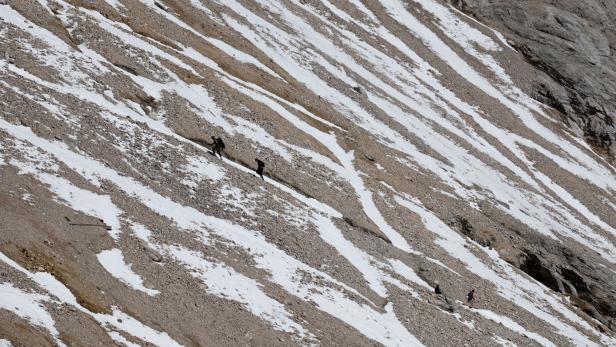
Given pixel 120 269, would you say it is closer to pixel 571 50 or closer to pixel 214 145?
pixel 214 145

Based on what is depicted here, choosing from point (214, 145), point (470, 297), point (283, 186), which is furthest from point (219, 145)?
point (470, 297)

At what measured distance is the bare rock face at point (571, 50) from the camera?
86688 millimetres

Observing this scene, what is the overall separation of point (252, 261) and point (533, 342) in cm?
1916

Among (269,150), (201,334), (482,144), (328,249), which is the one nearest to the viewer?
(201,334)

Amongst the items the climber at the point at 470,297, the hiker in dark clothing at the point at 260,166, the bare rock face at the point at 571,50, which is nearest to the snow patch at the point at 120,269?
the hiker in dark clothing at the point at 260,166

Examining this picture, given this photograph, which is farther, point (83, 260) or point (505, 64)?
point (505, 64)

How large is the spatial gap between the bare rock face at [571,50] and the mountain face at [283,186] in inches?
37.6

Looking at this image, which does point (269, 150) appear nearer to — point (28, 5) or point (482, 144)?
point (28, 5)

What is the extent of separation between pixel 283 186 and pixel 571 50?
5882 centimetres

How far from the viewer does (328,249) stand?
144 ft

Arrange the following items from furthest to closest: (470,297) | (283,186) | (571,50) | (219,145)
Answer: (571,50) < (283,186) < (470,297) < (219,145)

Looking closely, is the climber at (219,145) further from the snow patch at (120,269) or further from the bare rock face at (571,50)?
the bare rock face at (571,50)

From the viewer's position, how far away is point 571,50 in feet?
306

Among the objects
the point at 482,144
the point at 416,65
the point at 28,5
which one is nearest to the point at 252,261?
the point at 28,5
